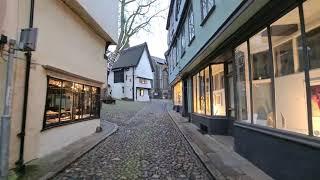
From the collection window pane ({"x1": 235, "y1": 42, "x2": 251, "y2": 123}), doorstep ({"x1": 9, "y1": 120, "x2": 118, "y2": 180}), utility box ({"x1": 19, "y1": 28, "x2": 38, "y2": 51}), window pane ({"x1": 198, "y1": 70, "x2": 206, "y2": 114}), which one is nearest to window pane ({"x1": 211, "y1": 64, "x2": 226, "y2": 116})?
window pane ({"x1": 198, "y1": 70, "x2": 206, "y2": 114})

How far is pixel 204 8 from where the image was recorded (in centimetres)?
1109

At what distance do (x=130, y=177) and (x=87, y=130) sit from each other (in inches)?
247

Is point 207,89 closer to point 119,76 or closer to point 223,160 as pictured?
point 223,160

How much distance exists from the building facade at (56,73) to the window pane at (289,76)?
5.66 meters

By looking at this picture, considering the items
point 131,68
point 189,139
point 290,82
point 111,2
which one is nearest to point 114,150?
point 189,139

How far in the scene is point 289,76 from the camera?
556 cm

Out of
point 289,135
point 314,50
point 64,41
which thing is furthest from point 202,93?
point 314,50

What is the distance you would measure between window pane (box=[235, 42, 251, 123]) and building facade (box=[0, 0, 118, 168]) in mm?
5297

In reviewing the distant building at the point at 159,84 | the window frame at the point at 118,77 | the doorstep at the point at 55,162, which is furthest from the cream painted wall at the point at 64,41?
the distant building at the point at 159,84

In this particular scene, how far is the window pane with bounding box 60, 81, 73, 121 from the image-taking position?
9.23 meters

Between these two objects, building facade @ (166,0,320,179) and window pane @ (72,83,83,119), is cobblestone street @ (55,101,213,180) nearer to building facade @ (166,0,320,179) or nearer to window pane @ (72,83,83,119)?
building facade @ (166,0,320,179)

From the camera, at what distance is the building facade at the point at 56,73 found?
21.0ft

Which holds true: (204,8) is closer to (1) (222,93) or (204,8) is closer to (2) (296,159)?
(1) (222,93)

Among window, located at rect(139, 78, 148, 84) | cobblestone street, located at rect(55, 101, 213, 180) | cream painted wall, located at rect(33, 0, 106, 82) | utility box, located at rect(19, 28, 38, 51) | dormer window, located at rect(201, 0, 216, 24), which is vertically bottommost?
cobblestone street, located at rect(55, 101, 213, 180)
